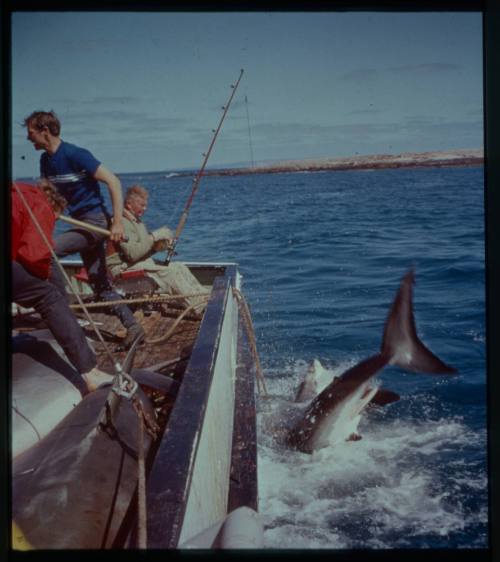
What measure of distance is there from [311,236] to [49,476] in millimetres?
15917

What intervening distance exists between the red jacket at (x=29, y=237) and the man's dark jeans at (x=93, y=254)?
0.92m

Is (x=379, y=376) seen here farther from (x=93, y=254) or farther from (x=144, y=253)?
(x=93, y=254)

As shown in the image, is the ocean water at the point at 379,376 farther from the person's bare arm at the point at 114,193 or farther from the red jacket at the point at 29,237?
the red jacket at the point at 29,237

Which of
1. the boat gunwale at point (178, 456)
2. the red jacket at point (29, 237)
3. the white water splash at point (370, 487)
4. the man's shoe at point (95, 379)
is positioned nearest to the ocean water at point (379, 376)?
the white water splash at point (370, 487)

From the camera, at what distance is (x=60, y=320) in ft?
10.5

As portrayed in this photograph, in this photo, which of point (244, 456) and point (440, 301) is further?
point (440, 301)

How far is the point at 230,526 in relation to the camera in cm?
215

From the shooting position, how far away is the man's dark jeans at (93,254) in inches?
167

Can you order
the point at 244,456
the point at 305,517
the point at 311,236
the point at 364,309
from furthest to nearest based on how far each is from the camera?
the point at 311,236 → the point at 364,309 → the point at 305,517 → the point at 244,456

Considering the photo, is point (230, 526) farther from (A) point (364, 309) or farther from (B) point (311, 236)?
(B) point (311, 236)

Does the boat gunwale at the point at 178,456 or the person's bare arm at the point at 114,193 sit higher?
the person's bare arm at the point at 114,193

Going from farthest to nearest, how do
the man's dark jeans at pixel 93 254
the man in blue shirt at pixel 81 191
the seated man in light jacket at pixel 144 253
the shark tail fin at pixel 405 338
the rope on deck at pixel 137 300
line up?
the seated man in light jacket at pixel 144 253, the shark tail fin at pixel 405 338, the rope on deck at pixel 137 300, the man's dark jeans at pixel 93 254, the man in blue shirt at pixel 81 191

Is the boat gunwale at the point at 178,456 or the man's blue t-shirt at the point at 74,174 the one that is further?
the man's blue t-shirt at the point at 74,174
